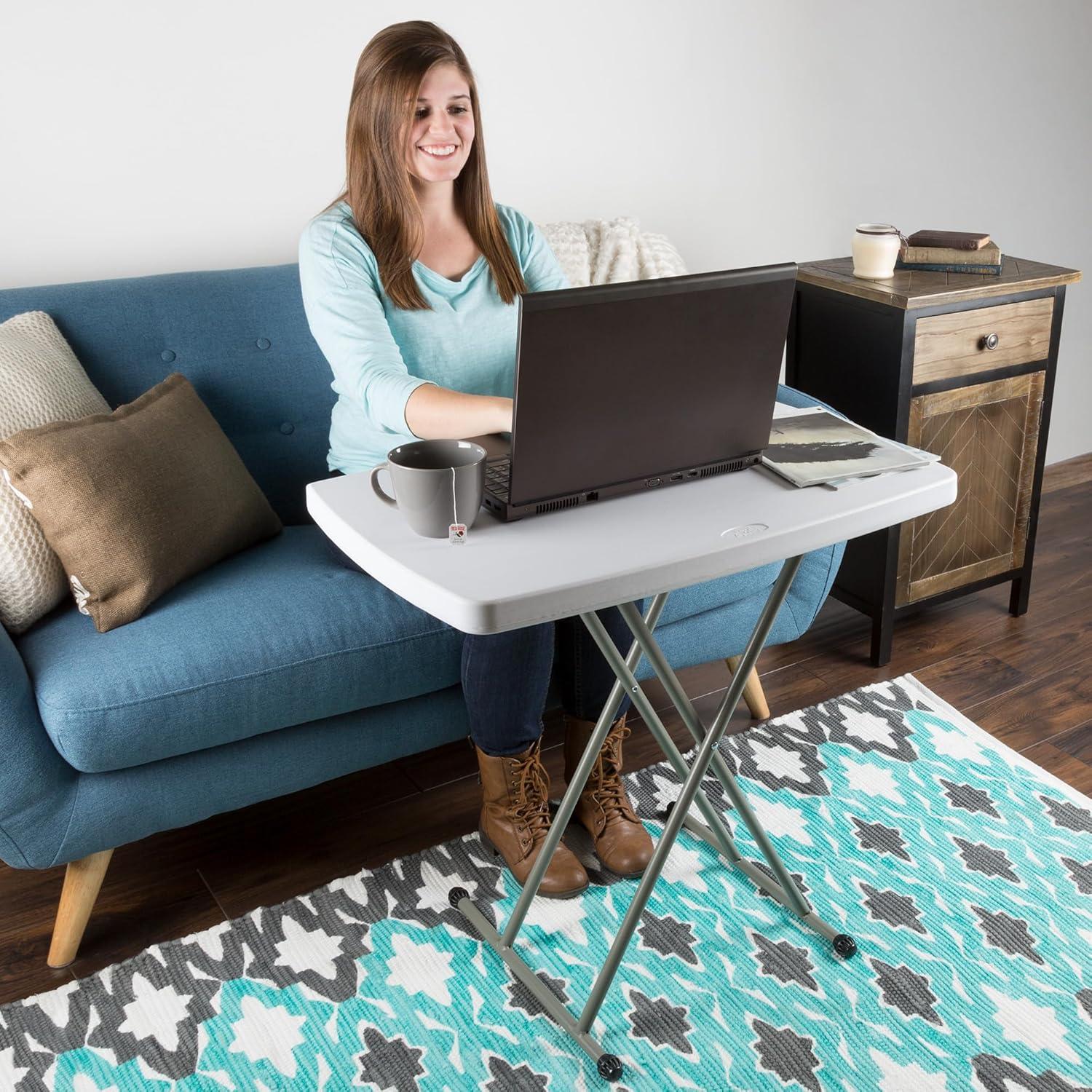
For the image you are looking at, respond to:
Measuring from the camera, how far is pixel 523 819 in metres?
1.87

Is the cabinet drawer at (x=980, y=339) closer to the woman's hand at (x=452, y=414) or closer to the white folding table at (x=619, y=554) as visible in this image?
the white folding table at (x=619, y=554)

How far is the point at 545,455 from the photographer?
127cm

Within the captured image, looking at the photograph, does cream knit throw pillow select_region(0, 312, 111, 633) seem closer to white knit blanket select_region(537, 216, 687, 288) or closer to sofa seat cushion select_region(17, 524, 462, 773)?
sofa seat cushion select_region(17, 524, 462, 773)

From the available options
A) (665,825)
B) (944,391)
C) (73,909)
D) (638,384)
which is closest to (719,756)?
(665,825)

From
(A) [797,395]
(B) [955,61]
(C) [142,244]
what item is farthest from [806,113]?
(C) [142,244]

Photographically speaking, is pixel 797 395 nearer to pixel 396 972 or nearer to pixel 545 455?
pixel 545 455

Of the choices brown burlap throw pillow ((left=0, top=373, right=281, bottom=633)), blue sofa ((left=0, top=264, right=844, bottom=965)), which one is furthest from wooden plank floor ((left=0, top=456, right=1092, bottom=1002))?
brown burlap throw pillow ((left=0, top=373, right=281, bottom=633))

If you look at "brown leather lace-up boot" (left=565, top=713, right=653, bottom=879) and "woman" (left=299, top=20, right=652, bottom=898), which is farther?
"brown leather lace-up boot" (left=565, top=713, right=653, bottom=879)

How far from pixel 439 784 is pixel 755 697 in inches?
25.8

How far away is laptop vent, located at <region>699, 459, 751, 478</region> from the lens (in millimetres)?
1428

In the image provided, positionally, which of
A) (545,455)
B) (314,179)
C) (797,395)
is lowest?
(797,395)

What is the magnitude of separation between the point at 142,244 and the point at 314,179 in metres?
0.39

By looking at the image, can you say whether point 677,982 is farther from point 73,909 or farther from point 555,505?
point 73,909

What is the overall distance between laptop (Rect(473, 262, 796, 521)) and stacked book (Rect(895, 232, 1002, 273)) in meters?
1.35
